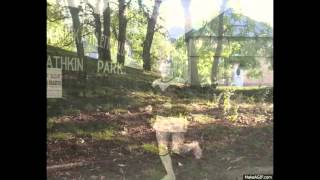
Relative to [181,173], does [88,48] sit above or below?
above

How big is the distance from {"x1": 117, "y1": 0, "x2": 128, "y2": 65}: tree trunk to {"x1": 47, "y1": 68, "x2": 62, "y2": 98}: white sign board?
68 cm

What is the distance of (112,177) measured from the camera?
5828mm

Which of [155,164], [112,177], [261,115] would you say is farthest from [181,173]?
[261,115]

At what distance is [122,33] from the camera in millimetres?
5867

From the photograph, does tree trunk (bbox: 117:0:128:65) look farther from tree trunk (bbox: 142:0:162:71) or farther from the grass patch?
the grass patch

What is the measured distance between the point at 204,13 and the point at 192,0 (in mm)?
200

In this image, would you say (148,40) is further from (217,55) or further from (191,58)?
(217,55)

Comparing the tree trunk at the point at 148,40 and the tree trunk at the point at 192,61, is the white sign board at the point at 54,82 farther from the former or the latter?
the tree trunk at the point at 192,61

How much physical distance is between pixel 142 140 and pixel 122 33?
1.20 metres

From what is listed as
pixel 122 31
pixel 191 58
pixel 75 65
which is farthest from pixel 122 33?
pixel 191 58

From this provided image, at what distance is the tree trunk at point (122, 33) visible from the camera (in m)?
5.85

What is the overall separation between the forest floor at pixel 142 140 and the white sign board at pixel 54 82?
0.17 metres
